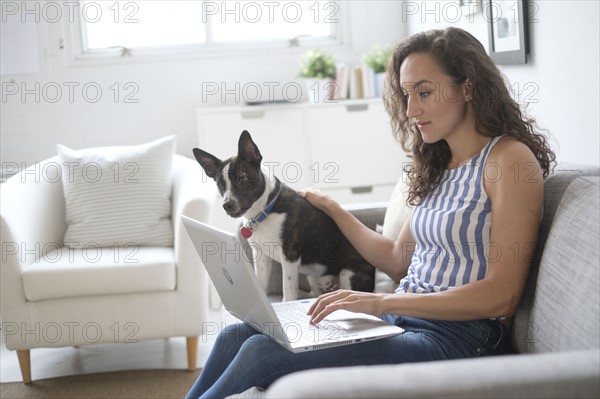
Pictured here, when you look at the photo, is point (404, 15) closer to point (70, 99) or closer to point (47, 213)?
point (70, 99)

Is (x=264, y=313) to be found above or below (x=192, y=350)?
above

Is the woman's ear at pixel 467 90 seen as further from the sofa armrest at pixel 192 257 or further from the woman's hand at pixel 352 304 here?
the sofa armrest at pixel 192 257

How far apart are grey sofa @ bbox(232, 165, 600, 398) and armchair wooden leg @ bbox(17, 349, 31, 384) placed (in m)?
1.90

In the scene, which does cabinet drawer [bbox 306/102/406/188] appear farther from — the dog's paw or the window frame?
the dog's paw

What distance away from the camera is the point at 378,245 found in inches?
87.2

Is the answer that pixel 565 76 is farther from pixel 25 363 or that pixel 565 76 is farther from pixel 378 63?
pixel 25 363

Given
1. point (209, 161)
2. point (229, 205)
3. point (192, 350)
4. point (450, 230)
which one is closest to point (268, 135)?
point (192, 350)

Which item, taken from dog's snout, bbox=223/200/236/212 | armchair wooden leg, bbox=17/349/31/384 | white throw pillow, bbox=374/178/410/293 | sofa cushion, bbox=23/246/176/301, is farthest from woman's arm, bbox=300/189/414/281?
armchair wooden leg, bbox=17/349/31/384

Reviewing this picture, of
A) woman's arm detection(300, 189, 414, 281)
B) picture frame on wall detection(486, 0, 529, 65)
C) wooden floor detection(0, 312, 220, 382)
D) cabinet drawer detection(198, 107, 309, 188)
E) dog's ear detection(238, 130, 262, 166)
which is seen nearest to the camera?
woman's arm detection(300, 189, 414, 281)

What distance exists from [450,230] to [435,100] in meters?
0.31

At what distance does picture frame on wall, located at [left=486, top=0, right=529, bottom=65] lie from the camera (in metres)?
2.69

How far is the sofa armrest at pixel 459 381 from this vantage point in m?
1.07

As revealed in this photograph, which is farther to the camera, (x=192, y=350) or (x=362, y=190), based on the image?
(x=362, y=190)

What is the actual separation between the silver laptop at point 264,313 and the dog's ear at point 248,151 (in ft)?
1.45
